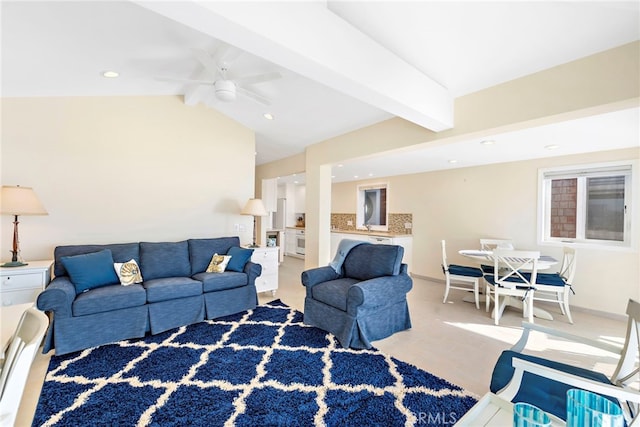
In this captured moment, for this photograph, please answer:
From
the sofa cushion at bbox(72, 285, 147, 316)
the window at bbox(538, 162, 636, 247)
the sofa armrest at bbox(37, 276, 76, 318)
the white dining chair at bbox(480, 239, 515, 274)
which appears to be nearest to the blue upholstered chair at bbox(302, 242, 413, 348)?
the sofa cushion at bbox(72, 285, 147, 316)

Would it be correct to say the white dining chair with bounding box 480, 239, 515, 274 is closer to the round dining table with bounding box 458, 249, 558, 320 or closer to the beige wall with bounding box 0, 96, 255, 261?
the round dining table with bounding box 458, 249, 558, 320

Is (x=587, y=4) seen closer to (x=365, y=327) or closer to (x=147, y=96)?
(x=365, y=327)

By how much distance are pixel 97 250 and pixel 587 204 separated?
6414mm

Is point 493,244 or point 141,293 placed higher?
point 493,244

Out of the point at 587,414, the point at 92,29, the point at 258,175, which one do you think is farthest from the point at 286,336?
the point at 258,175

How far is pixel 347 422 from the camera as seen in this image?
1745 millimetres

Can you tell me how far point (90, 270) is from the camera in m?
2.86

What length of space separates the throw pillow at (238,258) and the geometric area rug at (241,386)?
101cm

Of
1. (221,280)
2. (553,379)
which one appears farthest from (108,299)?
(553,379)

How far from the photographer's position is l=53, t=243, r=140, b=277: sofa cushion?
2984mm

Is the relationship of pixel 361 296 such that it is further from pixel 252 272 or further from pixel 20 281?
pixel 20 281

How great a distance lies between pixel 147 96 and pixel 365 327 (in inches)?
153

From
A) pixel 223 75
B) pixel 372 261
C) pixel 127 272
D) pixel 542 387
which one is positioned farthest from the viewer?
pixel 372 261

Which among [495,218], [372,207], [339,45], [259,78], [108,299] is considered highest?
[259,78]
